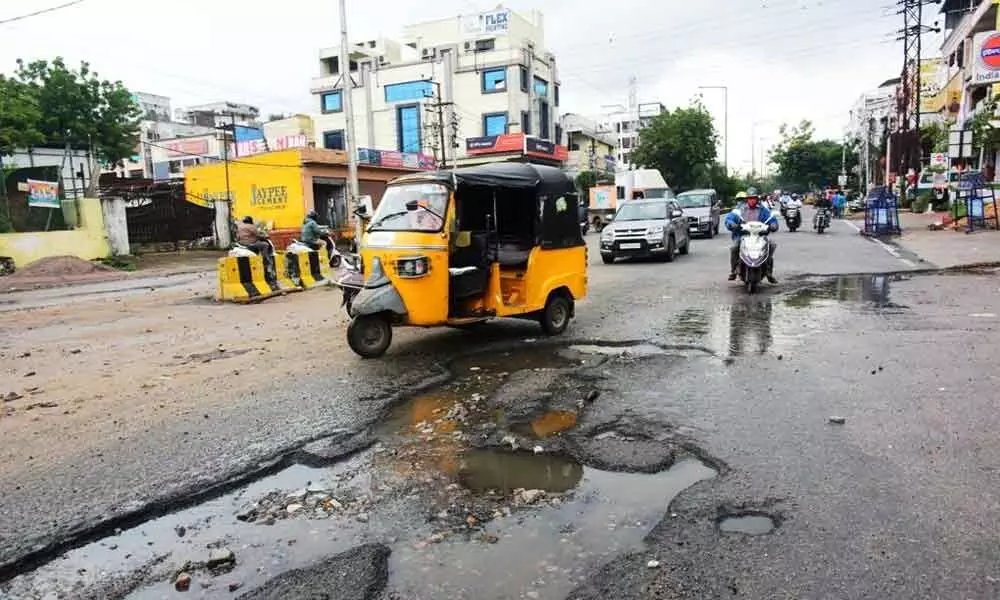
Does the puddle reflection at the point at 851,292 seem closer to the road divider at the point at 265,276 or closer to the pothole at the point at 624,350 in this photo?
the pothole at the point at 624,350

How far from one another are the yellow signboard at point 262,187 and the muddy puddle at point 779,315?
89.3ft

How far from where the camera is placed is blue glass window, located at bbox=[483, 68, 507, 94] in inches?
1955

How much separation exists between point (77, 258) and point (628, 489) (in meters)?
23.9

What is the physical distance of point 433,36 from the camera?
53812mm

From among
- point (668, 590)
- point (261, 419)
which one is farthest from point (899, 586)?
point (261, 419)

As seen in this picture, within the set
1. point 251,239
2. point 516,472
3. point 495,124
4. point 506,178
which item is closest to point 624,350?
point 506,178

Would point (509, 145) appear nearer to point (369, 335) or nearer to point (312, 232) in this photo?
point (312, 232)

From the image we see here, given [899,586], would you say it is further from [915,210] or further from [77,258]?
[915,210]

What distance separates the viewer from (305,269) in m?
15.5

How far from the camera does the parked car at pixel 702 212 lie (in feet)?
85.1

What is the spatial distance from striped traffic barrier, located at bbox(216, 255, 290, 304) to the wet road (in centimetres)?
711

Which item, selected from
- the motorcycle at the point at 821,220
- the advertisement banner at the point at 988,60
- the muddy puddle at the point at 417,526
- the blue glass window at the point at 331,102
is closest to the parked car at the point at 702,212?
the motorcycle at the point at 821,220

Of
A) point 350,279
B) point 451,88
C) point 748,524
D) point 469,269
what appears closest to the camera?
point 748,524

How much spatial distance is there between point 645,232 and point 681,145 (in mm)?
39283
